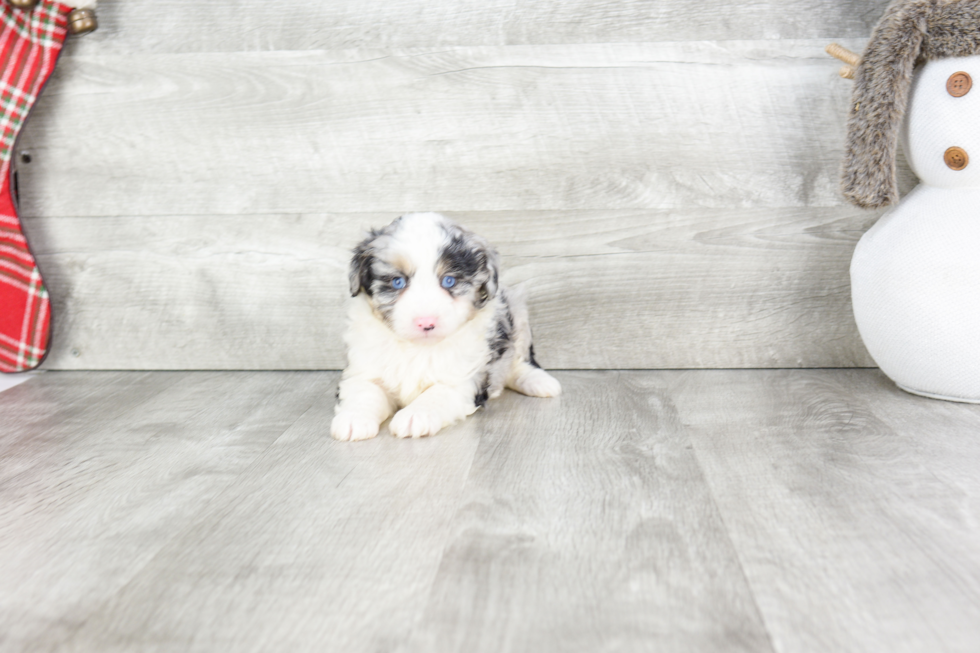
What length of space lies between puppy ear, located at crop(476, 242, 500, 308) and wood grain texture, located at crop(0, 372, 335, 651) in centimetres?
50

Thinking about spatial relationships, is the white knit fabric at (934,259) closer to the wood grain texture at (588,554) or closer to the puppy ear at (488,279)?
the wood grain texture at (588,554)

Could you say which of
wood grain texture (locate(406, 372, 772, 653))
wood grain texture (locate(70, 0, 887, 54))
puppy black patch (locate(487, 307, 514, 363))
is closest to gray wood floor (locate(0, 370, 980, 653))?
wood grain texture (locate(406, 372, 772, 653))

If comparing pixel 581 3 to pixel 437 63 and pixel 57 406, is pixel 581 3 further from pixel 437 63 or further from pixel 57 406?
pixel 57 406

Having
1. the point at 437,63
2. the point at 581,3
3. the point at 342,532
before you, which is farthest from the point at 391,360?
the point at 581,3

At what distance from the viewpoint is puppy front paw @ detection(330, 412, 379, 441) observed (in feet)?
5.04

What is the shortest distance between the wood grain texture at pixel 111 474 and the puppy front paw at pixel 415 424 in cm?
26

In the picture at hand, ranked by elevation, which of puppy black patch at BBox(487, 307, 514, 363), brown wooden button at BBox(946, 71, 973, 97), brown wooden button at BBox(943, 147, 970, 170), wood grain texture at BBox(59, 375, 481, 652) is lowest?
wood grain texture at BBox(59, 375, 481, 652)

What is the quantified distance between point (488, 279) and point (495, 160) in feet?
1.68

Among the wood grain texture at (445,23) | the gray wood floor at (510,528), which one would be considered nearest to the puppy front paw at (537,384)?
the gray wood floor at (510,528)

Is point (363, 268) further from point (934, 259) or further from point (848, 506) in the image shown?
point (934, 259)

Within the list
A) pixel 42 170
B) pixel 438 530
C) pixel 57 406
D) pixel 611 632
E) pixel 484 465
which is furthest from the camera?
pixel 42 170

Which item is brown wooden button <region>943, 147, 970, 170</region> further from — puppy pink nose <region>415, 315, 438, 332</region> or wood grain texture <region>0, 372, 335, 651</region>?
wood grain texture <region>0, 372, 335, 651</region>

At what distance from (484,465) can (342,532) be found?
33 centimetres

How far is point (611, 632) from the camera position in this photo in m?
0.87
